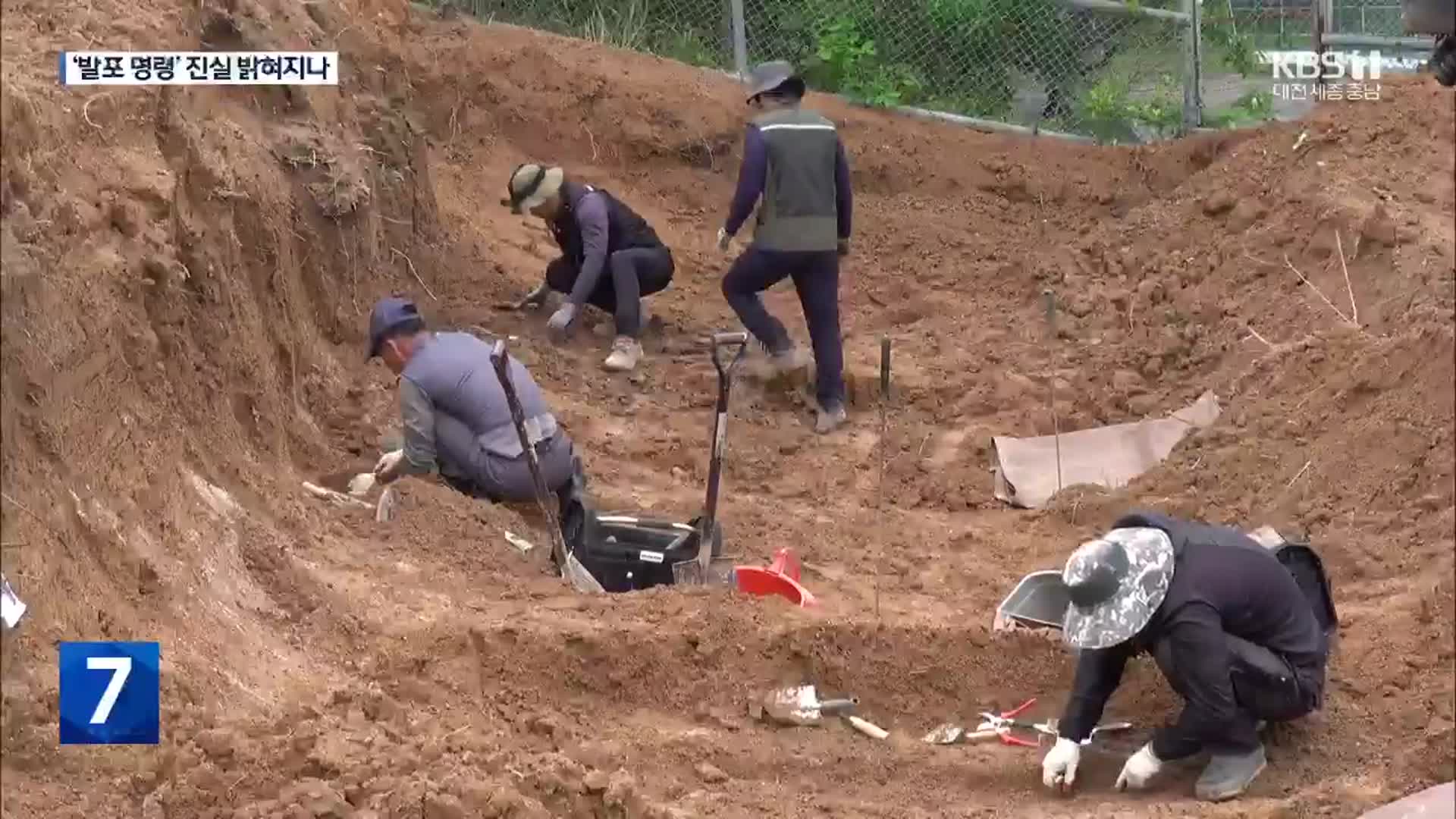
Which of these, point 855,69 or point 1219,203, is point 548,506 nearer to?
point 1219,203

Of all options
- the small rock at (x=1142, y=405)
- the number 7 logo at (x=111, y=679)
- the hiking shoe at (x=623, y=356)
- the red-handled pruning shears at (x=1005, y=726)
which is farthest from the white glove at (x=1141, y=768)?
the hiking shoe at (x=623, y=356)

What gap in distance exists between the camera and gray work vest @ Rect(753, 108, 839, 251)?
311 inches

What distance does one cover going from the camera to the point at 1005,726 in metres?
5.33

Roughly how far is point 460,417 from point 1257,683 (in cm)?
323

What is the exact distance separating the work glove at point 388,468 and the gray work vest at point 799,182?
2.43 metres

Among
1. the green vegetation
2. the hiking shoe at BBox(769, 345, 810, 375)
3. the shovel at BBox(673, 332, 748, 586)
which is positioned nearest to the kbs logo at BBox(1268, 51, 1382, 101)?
the green vegetation

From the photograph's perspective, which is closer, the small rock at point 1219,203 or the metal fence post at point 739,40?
the small rock at point 1219,203

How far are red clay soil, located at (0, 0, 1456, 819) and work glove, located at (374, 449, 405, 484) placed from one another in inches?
13.2

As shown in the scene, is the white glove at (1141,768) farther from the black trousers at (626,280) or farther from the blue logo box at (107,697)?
the black trousers at (626,280)

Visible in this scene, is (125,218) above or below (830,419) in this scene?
above

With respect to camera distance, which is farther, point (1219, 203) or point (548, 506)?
point (1219, 203)

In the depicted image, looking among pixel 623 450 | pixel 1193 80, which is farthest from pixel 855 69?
pixel 623 450

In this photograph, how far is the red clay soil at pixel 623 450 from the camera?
4613 millimetres

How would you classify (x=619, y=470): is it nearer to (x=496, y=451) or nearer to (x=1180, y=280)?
(x=496, y=451)
